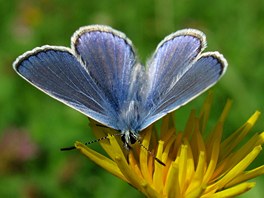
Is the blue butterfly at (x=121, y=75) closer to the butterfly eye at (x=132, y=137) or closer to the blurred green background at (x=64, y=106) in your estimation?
the butterfly eye at (x=132, y=137)

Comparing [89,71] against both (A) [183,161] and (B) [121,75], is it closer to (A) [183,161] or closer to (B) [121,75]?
(B) [121,75]

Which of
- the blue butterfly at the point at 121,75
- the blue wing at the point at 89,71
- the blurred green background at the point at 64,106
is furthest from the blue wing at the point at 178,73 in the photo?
the blurred green background at the point at 64,106

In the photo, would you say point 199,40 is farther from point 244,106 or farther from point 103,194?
point 244,106

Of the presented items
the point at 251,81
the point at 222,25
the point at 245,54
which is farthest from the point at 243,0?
the point at 251,81

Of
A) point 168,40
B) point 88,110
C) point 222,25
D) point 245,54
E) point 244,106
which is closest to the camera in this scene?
point 88,110

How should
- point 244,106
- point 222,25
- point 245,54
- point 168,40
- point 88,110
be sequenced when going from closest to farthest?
point 88,110 < point 168,40 < point 244,106 < point 245,54 < point 222,25

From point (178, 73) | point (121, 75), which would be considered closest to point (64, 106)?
point (121, 75)
